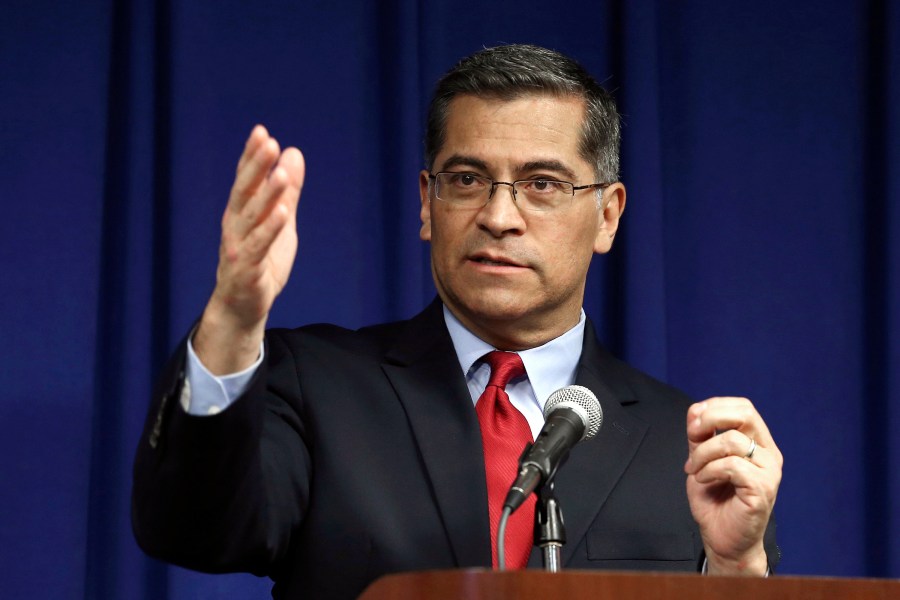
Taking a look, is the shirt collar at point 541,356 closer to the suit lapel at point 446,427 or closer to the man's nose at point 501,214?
the suit lapel at point 446,427

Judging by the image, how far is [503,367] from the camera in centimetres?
213

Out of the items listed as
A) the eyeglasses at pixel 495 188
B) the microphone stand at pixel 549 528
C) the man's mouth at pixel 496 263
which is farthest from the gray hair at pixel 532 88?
the microphone stand at pixel 549 528

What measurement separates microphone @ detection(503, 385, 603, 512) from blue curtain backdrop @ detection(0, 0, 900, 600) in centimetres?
128

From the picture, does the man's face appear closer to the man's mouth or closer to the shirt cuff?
the man's mouth

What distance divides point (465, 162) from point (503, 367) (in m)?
0.39

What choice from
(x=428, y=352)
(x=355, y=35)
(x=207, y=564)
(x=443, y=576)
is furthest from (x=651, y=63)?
(x=443, y=576)

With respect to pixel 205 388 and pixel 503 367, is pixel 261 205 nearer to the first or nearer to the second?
pixel 205 388

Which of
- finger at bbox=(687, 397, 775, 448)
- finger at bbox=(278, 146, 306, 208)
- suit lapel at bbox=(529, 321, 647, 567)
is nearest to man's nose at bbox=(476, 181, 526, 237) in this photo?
suit lapel at bbox=(529, 321, 647, 567)

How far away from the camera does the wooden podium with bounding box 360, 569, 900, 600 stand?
1.06 metres

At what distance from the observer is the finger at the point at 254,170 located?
1.33 meters

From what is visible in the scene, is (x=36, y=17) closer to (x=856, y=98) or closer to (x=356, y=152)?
(x=356, y=152)

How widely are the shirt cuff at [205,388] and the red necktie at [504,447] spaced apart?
587mm

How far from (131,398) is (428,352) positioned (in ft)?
2.40

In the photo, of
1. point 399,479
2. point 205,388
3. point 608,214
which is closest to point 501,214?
point 608,214
